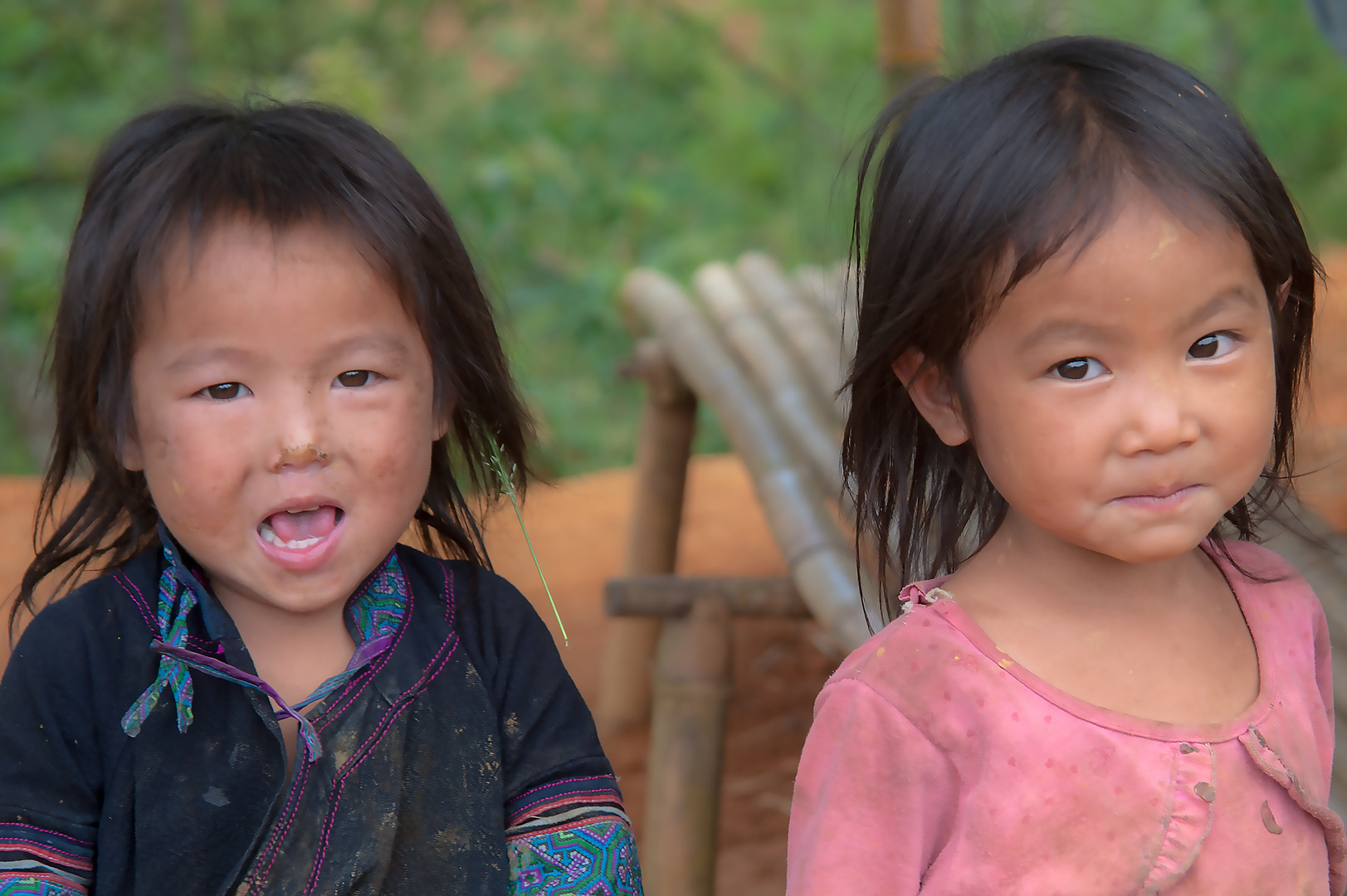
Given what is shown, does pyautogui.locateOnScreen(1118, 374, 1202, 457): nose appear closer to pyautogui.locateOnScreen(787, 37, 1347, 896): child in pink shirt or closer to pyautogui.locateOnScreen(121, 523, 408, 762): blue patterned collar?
pyautogui.locateOnScreen(787, 37, 1347, 896): child in pink shirt

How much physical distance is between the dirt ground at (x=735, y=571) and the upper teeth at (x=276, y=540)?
2.80ft

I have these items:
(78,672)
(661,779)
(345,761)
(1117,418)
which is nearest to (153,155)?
(78,672)

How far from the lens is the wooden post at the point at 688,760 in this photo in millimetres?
2299

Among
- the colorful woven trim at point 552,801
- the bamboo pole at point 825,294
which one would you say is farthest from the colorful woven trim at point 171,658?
the bamboo pole at point 825,294

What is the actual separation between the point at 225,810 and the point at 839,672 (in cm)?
60

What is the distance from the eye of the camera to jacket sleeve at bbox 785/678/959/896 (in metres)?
1.16

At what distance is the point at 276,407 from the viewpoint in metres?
1.22

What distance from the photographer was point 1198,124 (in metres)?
1.17

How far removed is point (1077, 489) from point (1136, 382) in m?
0.10

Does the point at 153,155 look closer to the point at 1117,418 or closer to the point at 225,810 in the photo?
the point at 225,810

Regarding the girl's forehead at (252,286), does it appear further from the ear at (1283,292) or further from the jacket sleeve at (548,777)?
the ear at (1283,292)

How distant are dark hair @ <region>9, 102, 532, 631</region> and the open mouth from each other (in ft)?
0.55

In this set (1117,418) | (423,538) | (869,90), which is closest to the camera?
(1117,418)

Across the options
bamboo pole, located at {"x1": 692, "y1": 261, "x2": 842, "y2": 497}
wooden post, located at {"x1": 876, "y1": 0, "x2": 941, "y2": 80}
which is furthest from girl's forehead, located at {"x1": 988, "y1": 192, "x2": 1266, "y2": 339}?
wooden post, located at {"x1": 876, "y1": 0, "x2": 941, "y2": 80}
